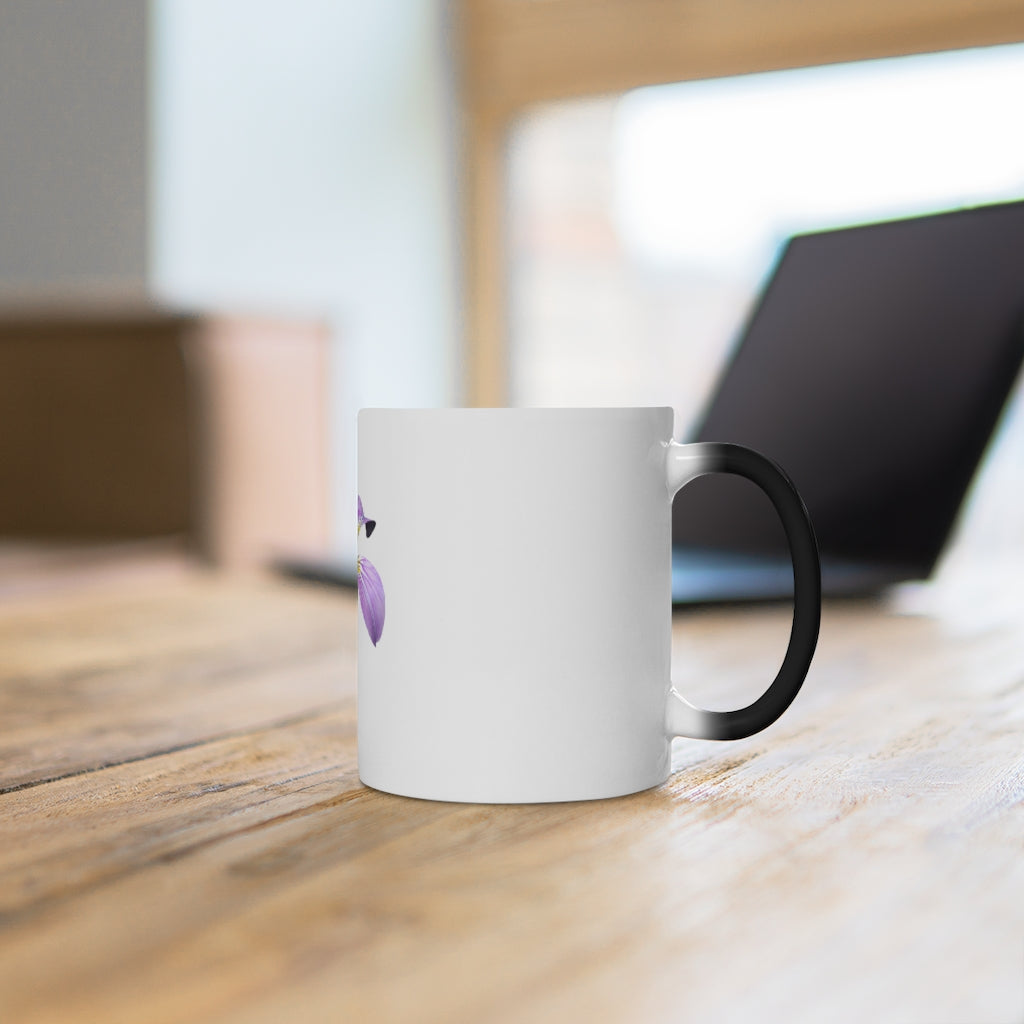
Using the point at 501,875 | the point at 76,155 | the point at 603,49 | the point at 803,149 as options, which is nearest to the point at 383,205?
the point at 603,49

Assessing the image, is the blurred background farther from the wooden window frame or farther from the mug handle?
the mug handle

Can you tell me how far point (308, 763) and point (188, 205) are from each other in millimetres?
1714

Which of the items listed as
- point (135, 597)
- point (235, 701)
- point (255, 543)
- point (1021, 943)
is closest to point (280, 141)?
point (255, 543)

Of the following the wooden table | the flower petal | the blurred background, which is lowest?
the wooden table

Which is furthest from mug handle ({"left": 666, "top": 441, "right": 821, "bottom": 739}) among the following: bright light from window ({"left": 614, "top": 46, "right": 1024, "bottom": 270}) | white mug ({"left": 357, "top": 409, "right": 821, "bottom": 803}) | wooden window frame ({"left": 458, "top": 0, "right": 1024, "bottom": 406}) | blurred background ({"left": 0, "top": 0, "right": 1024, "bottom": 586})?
wooden window frame ({"left": 458, "top": 0, "right": 1024, "bottom": 406})

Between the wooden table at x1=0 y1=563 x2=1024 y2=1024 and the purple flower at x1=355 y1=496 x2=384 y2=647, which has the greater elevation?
the purple flower at x1=355 y1=496 x2=384 y2=647

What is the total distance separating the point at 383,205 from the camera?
2.48 m

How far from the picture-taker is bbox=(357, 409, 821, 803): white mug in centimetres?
40

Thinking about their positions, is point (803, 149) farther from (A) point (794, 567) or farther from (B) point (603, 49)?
(A) point (794, 567)

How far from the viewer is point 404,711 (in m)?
0.41

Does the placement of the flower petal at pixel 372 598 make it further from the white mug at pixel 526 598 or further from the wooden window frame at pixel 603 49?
the wooden window frame at pixel 603 49

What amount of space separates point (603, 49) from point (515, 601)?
7.48ft

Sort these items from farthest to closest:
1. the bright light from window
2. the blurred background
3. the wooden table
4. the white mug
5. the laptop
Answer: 1. the bright light from window
2. the blurred background
3. the laptop
4. the white mug
5. the wooden table

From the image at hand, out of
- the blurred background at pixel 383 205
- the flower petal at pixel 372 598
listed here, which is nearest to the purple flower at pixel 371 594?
the flower petal at pixel 372 598
